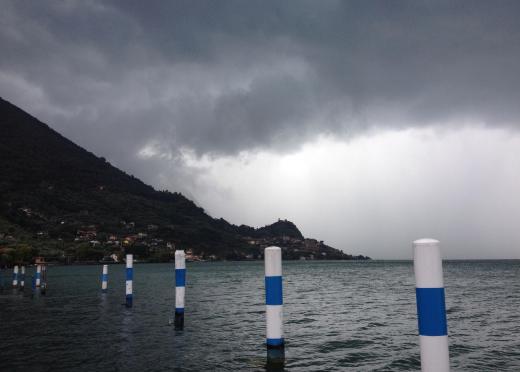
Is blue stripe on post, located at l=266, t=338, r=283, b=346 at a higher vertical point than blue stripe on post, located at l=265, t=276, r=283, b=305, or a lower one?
lower

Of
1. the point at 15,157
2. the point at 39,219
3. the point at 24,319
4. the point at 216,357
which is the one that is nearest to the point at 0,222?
the point at 39,219

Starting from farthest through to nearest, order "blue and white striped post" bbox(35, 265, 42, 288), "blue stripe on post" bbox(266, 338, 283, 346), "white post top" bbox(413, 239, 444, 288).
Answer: "blue and white striped post" bbox(35, 265, 42, 288) < "blue stripe on post" bbox(266, 338, 283, 346) < "white post top" bbox(413, 239, 444, 288)

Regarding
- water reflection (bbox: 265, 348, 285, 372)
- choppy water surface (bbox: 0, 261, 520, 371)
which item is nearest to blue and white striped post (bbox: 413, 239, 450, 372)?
water reflection (bbox: 265, 348, 285, 372)

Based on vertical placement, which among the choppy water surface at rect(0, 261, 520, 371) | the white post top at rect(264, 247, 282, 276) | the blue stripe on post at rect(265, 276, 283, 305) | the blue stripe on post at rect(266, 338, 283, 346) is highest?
the white post top at rect(264, 247, 282, 276)

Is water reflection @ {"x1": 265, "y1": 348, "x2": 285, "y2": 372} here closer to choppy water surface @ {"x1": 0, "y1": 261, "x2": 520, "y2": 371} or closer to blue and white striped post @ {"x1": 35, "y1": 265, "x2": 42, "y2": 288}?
choppy water surface @ {"x1": 0, "y1": 261, "x2": 520, "y2": 371}

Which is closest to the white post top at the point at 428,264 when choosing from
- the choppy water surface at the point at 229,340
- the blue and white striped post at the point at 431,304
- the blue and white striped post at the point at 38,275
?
the blue and white striped post at the point at 431,304

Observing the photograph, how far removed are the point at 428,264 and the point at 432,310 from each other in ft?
1.24

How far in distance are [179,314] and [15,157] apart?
210 metres

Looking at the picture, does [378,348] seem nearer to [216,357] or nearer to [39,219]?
[216,357]

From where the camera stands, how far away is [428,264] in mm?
3205

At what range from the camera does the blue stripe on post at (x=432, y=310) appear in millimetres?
3221

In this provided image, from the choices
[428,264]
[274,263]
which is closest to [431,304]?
[428,264]

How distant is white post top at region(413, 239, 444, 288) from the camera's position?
10.4 feet

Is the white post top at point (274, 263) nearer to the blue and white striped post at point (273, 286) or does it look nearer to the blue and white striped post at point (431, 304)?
the blue and white striped post at point (273, 286)
